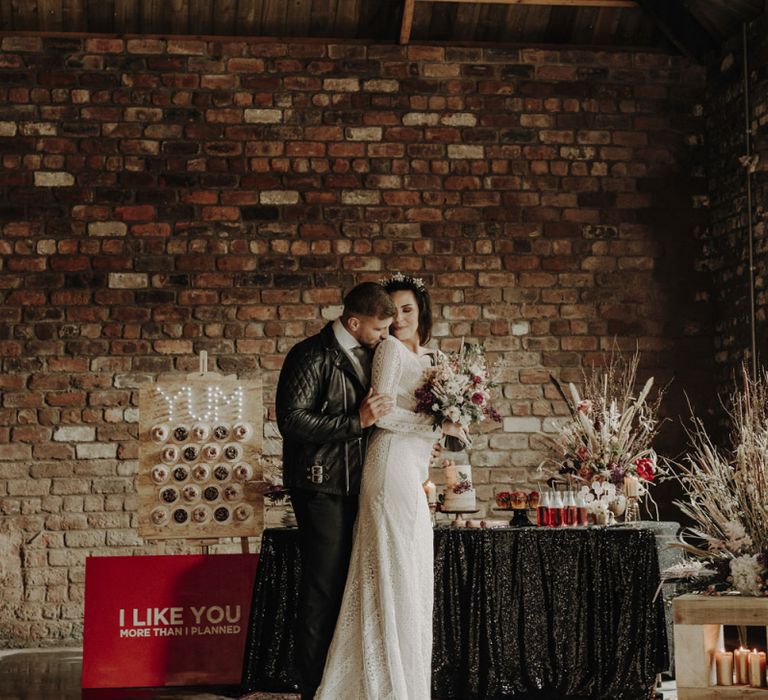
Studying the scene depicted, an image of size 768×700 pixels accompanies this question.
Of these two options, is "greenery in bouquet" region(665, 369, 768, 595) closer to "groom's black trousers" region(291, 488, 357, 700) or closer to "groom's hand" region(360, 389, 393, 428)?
"groom's hand" region(360, 389, 393, 428)

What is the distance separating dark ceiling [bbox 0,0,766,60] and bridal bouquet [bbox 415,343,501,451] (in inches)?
136

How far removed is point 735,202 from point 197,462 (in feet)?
12.6

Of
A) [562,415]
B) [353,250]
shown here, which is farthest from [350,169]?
[562,415]

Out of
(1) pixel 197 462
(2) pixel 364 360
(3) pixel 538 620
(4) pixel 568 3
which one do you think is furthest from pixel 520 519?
(4) pixel 568 3

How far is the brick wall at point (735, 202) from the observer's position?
6.30 meters

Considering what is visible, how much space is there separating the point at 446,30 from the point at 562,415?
2721mm

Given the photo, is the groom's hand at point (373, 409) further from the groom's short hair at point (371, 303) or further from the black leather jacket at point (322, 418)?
the groom's short hair at point (371, 303)

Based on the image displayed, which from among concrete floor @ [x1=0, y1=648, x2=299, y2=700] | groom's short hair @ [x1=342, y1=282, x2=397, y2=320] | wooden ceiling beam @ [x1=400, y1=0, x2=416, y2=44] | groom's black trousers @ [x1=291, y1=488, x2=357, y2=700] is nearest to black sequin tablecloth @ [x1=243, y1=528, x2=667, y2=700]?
concrete floor @ [x1=0, y1=648, x2=299, y2=700]

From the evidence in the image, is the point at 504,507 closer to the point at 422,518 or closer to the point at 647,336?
the point at 422,518

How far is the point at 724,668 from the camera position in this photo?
11.3ft

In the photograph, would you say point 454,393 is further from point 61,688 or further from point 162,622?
point 61,688

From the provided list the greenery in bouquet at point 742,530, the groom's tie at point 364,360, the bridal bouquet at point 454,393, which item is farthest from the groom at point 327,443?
the greenery in bouquet at point 742,530

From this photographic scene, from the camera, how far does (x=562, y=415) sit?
676cm

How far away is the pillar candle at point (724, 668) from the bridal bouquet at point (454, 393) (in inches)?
47.7
